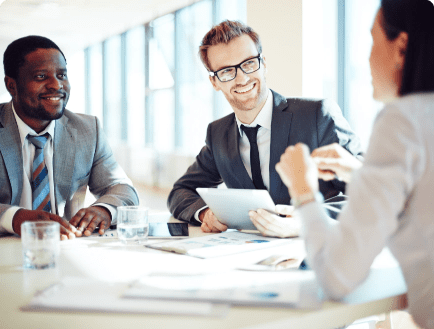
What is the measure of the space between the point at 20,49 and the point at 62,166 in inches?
26.2

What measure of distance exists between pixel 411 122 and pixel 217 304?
20.7 inches

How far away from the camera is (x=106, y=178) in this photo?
7.39 ft

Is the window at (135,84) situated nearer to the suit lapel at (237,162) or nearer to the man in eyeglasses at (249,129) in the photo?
the man in eyeglasses at (249,129)

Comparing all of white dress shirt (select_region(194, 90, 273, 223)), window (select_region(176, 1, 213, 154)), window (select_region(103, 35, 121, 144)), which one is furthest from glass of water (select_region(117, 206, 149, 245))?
window (select_region(103, 35, 121, 144))

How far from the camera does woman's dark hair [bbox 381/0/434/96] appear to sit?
86cm

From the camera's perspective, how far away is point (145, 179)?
34.9ft

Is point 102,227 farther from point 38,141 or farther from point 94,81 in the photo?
point 94,81

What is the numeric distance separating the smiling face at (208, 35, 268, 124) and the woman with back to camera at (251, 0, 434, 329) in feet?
4.30

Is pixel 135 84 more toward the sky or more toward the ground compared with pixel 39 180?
more toward the sky

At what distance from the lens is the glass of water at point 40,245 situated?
46.7 inches

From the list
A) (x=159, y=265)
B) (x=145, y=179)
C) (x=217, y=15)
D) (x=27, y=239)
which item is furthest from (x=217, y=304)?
(x=145, y=179)

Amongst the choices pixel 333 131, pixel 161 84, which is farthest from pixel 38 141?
pixel 161 84

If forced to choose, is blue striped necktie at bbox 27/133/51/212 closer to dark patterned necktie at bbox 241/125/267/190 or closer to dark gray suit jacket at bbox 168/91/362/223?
dark gray suit jacket at bbox 168/91/362/223

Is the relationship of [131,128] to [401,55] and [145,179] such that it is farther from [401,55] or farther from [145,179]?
[401,55]
